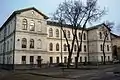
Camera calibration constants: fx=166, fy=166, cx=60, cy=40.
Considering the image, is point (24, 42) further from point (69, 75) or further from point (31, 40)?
point (69, 75)

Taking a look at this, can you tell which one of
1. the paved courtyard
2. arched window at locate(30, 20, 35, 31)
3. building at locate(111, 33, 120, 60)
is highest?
arched window at locate(30, 20, 35, 31)

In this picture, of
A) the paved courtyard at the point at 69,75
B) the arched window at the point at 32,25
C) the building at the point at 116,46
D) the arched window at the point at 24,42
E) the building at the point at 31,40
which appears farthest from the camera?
the building at the point at 116,46

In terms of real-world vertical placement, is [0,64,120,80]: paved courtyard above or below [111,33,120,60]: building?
below

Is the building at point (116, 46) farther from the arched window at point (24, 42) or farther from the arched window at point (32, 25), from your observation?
the arched window at point (24, 42)

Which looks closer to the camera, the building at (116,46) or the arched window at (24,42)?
the arched window at (24,42)

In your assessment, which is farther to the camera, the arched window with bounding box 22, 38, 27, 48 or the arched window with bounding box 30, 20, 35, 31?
the arched window with bounding box 30, 20, 35, 31

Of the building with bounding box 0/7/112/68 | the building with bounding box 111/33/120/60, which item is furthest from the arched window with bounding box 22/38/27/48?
the building with bounding box 111/33/120/60

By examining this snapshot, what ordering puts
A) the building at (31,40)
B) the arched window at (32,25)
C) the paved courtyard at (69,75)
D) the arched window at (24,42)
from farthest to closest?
the arched window at (32,25), the arched window at (24,42), the building at (31,40), the paved courtyard at (69,75)

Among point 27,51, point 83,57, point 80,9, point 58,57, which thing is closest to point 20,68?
point 27,51

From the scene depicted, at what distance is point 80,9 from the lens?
3797 cm

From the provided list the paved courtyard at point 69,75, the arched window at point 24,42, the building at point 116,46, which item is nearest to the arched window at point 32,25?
the arched window at point 24,42

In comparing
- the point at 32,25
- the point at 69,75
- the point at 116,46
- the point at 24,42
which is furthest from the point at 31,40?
the point at 116,46

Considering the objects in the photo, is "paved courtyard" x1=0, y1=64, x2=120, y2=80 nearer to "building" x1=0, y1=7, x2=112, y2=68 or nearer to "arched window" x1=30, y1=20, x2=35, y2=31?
"building" x1=0, y1=7, x2=112, y2=68

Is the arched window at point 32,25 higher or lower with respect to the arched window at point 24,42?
higher
